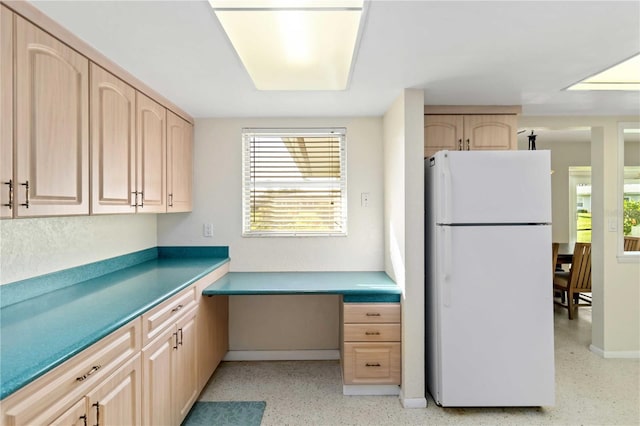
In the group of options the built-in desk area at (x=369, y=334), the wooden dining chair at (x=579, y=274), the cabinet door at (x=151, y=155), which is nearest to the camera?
the cabinet door at (x=151, y=155)

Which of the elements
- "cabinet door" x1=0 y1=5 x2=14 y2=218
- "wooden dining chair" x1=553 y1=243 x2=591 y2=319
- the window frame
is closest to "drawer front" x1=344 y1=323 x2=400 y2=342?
"cabinet door" x1=0 y1=5 x2=14 y2=218

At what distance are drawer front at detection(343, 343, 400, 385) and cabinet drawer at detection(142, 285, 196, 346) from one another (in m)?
1.15

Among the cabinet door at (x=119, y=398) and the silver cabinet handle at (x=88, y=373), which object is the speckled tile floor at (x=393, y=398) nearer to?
the cabinet door at (x=119, y=398)

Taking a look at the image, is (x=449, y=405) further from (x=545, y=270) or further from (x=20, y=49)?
(x=20, y=49)

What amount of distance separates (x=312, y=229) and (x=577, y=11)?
90.9 inches

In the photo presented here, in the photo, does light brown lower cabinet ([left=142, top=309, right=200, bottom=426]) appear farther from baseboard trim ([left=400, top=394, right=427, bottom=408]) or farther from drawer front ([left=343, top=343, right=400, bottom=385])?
baseboard trim ([left=400, top=394, right=427, bottom=408])

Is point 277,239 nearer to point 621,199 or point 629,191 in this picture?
point 621,199

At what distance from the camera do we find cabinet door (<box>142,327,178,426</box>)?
1.68 meters

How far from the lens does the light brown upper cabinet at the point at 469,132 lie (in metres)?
2.79

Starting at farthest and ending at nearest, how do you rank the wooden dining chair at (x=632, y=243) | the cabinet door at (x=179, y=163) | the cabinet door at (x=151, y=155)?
the wooden dining chair at (x=632, y=243)
the cabinet door at (x=179, y=163)
the cabinet door at (x=151, y=155)

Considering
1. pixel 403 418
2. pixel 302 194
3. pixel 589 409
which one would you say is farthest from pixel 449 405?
pixel 302 194

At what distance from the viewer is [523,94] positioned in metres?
2.52

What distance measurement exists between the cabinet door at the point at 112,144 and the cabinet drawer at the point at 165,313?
0.61 meters

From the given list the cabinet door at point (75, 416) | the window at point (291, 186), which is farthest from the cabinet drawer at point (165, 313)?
the window at point (291, 186)
